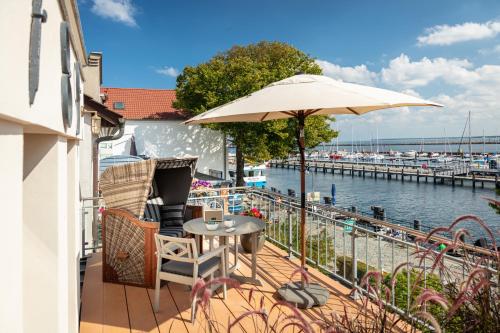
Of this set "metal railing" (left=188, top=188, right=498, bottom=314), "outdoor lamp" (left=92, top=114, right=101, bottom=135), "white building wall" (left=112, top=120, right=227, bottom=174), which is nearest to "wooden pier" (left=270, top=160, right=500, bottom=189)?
"white building wall" (left=112, top=120, right=227, bottom=174)

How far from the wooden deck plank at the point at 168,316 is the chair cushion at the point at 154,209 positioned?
185 cm

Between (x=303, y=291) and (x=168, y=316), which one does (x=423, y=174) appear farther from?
(x=168, y=316)

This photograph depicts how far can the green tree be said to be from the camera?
21.1 meters

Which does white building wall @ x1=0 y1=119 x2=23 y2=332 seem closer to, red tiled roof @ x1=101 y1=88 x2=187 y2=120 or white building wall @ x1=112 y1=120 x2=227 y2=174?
white building wall @ x1=112 y1=120 x2=227 y2=174

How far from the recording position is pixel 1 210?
97 centimetres

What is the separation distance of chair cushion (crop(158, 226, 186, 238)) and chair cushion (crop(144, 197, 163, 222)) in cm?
32

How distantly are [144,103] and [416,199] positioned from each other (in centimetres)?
3035

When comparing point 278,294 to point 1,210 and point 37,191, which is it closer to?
point 37,191

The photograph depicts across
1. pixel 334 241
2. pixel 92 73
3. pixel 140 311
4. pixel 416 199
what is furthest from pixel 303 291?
pixel 416 199

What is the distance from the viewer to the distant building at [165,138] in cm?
2500

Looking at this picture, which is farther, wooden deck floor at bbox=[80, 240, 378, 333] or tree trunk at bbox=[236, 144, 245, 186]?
tree trunk at bbox=[236, 144, 245, 186]

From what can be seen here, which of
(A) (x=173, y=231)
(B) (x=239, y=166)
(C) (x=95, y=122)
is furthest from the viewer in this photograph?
(B) (x=239, y=166)

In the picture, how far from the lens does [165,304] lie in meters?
4.24

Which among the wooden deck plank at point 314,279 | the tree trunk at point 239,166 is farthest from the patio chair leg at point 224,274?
the tree trunk at point 239,166
